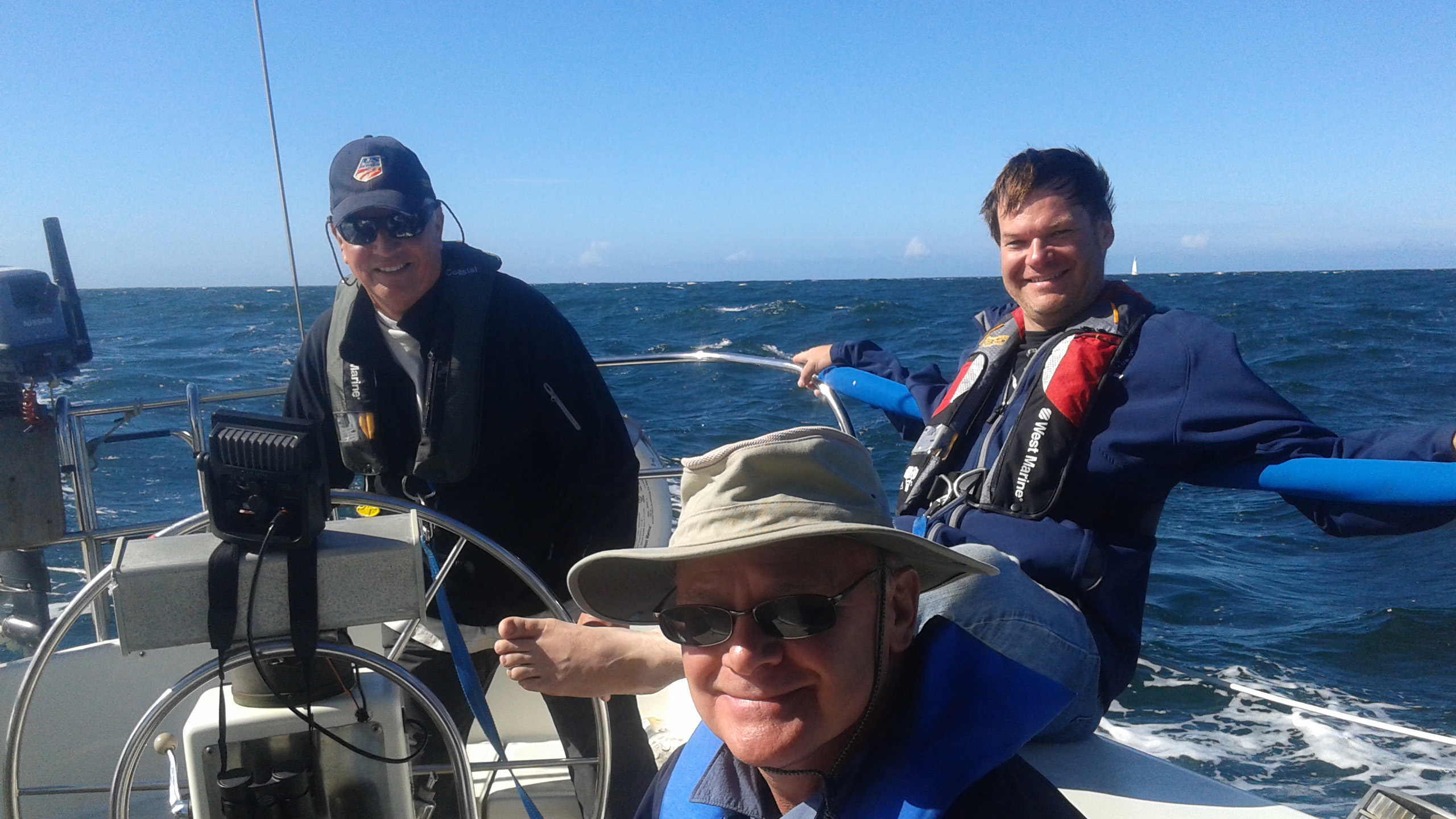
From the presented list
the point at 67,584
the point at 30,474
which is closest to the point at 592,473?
the point at 30,474

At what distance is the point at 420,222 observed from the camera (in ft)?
6.39

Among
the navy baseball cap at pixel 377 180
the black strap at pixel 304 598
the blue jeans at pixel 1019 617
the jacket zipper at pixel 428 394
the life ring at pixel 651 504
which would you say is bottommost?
the life ring at pixel 651 504

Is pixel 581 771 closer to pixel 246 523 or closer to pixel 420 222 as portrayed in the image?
pixel 246 523

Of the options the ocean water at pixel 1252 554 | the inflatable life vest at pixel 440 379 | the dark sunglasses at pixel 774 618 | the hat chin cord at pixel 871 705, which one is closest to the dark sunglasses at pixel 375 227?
the inflatable life vest at pixel 440 379

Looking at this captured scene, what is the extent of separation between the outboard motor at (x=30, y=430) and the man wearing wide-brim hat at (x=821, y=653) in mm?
2426

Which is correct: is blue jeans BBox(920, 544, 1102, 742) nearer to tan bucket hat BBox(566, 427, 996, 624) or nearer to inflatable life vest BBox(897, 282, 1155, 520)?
inflatable life vest BBox(897, 282, 1155, 520)

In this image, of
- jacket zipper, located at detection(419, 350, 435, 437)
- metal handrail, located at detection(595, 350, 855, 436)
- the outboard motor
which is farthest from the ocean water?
jacket zipper, located at detection(419, 350, 435, 437)

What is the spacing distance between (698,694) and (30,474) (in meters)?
2.53

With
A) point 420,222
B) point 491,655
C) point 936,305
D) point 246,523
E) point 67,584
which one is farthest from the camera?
point 936,305

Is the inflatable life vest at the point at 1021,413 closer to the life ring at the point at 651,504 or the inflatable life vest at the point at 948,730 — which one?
the inflatable life vest at the point at 948,730

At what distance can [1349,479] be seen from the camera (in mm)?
1443

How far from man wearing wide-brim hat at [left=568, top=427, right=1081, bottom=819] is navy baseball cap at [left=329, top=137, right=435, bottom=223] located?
1.07m

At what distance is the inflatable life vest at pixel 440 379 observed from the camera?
6.31 ft

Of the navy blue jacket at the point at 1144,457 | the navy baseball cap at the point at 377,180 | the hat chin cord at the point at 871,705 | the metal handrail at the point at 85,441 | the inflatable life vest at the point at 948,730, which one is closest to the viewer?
the inflatable life vest at the point at 948,730
